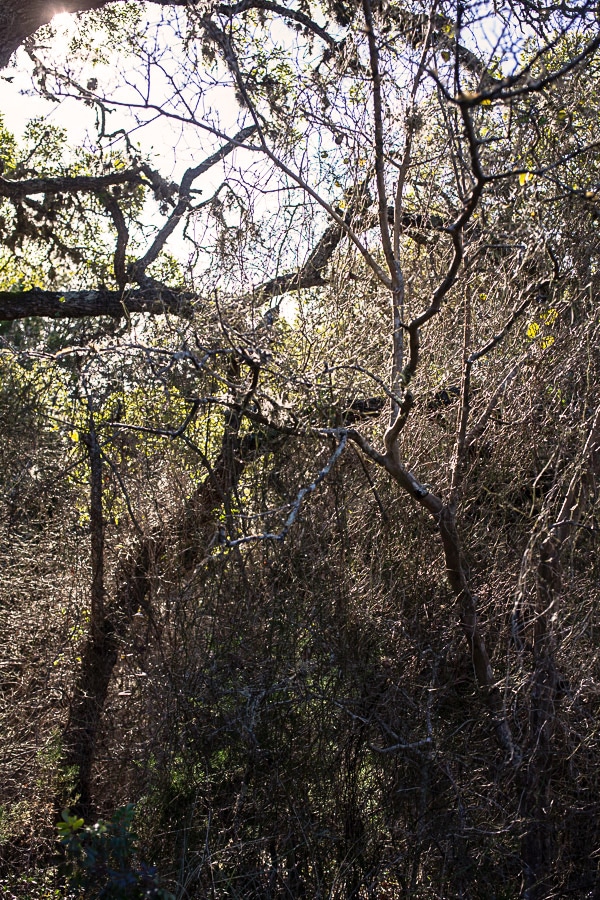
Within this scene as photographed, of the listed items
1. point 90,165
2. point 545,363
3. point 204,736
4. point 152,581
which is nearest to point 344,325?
point 545,363

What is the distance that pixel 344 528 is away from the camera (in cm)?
442

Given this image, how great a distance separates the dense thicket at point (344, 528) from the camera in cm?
412

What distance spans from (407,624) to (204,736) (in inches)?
44.8

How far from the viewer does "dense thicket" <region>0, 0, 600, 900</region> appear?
13.5ft

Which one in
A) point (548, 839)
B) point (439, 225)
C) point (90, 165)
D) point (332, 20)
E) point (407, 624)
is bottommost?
point (548, 839)

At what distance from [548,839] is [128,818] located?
6.62ft

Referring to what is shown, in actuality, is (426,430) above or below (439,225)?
below

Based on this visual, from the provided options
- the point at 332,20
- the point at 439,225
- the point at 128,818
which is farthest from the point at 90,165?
the point at 128,818

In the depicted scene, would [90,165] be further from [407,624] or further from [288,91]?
[407,624]

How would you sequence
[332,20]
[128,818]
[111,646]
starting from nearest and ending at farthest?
[128,818] < [111,646] < [332,20]

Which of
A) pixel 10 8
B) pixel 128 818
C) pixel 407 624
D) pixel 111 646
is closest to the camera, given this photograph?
pixel 128 818

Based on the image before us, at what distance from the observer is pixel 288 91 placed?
4.94 meters

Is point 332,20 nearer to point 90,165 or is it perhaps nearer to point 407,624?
point 90,165

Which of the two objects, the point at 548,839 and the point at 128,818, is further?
the point at 548,839
